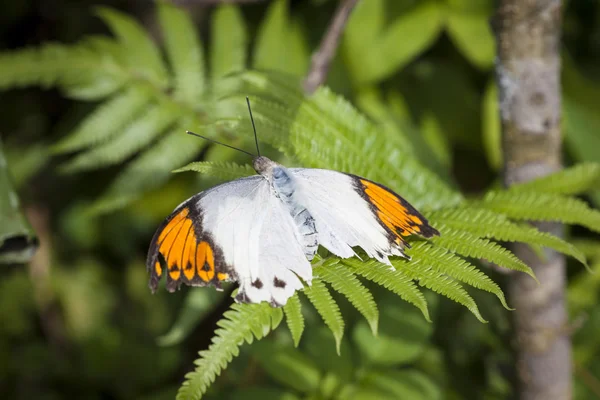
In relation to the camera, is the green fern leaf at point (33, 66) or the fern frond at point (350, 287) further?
the green fern leaf at point (33, 66)

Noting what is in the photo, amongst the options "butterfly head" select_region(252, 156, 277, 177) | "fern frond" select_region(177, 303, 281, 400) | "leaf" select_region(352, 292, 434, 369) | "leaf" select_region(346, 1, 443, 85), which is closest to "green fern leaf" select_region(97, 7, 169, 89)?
"leaf" select_region(346, 1, 443, 85)

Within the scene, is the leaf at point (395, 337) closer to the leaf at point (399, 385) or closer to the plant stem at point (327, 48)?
the leaf at point (399, 385)

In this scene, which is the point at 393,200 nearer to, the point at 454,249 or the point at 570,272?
the point at 454,249

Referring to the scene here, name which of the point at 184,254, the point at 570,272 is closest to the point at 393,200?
the point at 184,254

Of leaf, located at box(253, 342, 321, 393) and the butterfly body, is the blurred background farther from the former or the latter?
the butterfly body

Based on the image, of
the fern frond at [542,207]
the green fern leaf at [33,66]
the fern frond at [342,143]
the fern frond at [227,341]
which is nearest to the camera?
the fern frond at [227,341]

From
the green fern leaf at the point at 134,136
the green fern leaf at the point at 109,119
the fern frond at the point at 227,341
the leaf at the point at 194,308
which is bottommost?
the leaf at the point at 194,308

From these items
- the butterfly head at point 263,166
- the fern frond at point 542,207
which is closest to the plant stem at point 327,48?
the butterfly head at point 263,166
